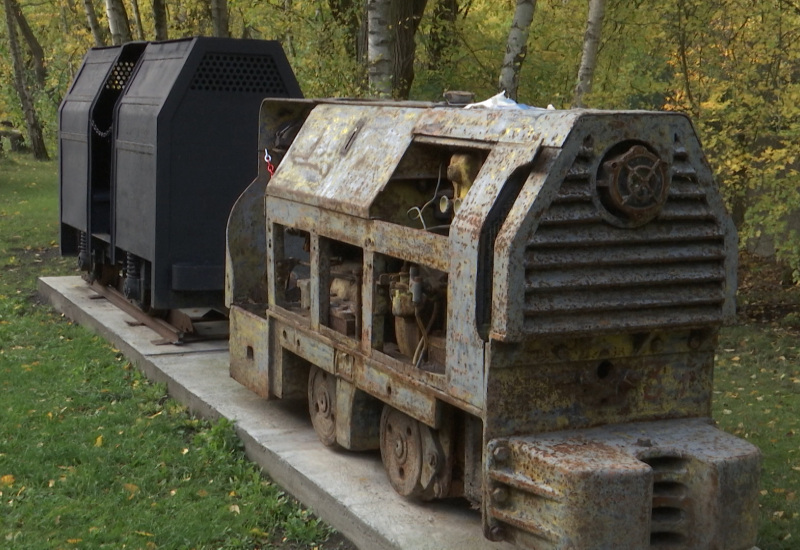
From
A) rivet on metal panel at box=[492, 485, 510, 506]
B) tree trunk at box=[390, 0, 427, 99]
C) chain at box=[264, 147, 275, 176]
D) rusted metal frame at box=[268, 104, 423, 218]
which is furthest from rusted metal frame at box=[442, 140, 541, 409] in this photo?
tree trunk at box=[390, 0, 427, 99]

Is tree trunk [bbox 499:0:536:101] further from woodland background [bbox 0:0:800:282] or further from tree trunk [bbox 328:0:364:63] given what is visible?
tree trunk [bbox 328:0:364:63]

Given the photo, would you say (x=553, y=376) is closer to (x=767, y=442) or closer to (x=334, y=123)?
(x=334, y=123)

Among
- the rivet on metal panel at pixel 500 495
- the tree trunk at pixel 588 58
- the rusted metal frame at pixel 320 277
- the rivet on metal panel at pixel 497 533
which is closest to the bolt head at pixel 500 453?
the rivet on metal panel at pixel 500 495

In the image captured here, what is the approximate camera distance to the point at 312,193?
21.0ft

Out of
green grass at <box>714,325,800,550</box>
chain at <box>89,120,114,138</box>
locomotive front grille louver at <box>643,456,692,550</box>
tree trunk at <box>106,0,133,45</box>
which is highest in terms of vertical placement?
tree trunk at <box>106,0,133,45</box>

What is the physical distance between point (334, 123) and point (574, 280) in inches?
89.7

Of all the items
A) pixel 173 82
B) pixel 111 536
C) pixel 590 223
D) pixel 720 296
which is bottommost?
pixel 111 536

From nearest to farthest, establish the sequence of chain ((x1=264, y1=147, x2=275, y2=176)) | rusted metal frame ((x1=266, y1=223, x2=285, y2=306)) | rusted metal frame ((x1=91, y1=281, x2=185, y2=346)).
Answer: rusted metal frame ((x1=266, y1=223, x2=285, y2=306)), chain ((x1=264, y1=147, x2=275, y2=176)), rusted metal frame ((x1=91, y1=281, x2=185, y2=346))

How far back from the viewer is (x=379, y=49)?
→ 10.6m

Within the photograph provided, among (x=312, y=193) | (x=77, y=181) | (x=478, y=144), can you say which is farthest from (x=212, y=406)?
(x=77, y=181)

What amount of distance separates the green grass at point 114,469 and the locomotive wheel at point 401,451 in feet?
1.46

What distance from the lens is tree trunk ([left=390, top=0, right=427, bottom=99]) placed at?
1311cm

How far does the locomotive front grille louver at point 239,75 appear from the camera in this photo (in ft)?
30.3

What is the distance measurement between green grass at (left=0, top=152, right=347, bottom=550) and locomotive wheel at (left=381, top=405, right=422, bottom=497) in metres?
0.44
